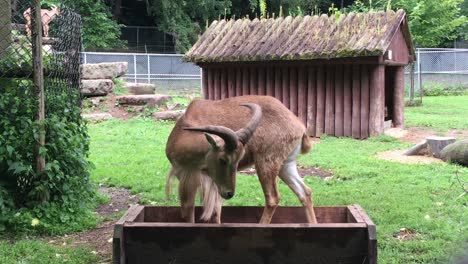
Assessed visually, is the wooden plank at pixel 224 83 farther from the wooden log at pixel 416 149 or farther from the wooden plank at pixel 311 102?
the wooden log at pixel 416 149

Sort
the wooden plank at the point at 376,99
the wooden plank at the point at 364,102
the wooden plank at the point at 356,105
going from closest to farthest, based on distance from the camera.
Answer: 1. the wooden plank at the point at 376,99
2. the wooden plank at the point at 364,102
3. the wooden plank at the point at 356,105

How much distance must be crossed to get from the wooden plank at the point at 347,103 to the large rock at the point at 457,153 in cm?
355

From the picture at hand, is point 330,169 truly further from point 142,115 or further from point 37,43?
point 142,115

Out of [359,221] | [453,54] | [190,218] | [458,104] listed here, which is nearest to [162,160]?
[190,218]

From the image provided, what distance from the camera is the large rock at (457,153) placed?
31.3 feet

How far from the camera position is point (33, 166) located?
20.5 ft

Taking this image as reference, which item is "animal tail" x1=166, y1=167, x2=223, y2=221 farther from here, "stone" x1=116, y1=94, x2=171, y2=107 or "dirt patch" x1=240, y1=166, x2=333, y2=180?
"stone" x1=116, y1=94, x2=171, y2=107

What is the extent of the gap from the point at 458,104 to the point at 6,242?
18834 mm

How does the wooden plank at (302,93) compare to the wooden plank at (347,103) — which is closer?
the wooden plank at (347,103)

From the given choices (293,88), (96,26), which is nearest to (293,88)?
(293,88)

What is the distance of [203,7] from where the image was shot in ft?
111

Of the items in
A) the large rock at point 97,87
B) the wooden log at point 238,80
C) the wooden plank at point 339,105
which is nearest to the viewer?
the wooden plank at point 339,105

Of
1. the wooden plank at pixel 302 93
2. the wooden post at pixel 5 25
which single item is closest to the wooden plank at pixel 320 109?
the wooden plank at pixel 302 93

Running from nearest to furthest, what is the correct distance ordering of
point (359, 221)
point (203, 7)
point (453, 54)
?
point (359, 221) < point (453, 54) < point (203, 7)
